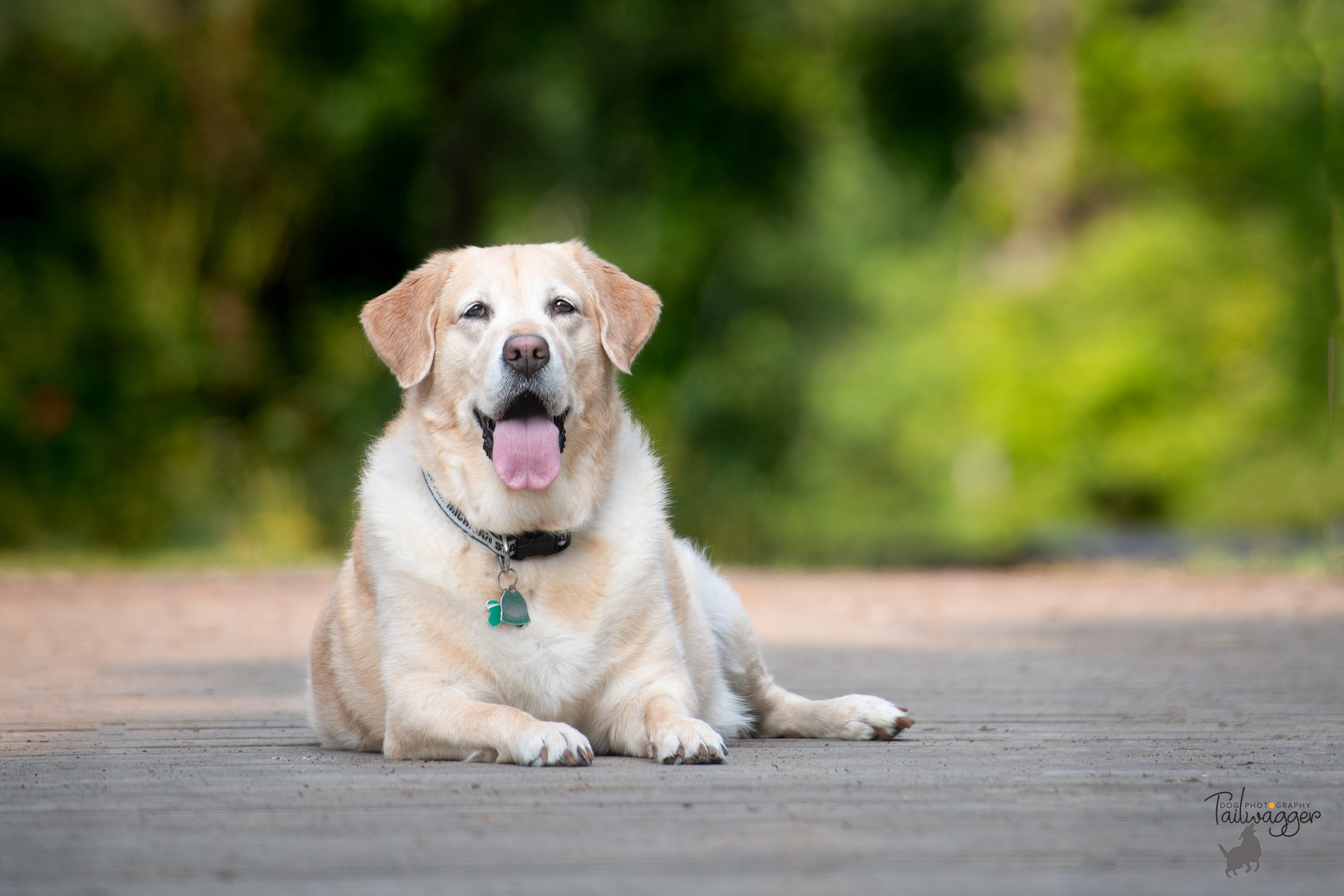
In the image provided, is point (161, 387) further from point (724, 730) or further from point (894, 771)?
point (894, 771)

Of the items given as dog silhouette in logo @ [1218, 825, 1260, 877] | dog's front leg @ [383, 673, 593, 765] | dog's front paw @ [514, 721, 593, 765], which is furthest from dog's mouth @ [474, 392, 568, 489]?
dog silhouette in logo @ [1218, 825, 1260, 877]

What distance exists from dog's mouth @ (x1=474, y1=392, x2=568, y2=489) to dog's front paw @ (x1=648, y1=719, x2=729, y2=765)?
786 millimetres

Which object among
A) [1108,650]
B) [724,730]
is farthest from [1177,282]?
[724,730]

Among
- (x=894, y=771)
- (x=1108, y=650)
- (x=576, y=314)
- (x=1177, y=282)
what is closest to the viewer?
(x=894, y=771)

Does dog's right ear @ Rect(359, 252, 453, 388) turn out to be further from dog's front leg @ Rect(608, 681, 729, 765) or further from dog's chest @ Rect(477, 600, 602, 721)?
dog's front leg @ Rect(608, 681, 729, 765)

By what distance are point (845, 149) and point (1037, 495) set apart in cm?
691

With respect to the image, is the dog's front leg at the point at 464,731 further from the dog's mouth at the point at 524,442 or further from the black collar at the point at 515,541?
the dog's mouth at the point at 524,442

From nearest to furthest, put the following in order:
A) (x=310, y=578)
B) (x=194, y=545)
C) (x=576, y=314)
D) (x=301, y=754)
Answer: (x=301, y=754) < (x=576, y=314) < (x=310, y=578) < (x=194, y=545)

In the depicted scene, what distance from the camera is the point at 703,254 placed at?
58.3ft

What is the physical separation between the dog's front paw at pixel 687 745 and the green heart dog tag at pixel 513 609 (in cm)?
48

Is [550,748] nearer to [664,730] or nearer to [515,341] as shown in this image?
[664,730]

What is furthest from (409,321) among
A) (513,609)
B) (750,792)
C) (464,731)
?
(750,792)

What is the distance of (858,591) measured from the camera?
10.0 metres

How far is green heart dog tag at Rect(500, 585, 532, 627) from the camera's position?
12.0ft
